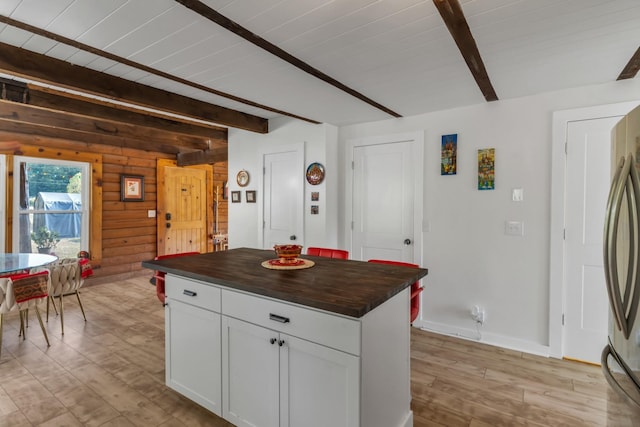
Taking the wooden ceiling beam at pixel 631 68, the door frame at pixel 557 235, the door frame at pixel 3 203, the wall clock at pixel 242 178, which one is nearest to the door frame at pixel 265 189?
the wall clock at pixel 242 178

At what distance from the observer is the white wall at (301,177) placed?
3.71 m

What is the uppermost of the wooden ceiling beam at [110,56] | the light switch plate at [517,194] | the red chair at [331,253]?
the wooden ceiling beam at [110,56]

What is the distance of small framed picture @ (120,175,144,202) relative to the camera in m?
5.39

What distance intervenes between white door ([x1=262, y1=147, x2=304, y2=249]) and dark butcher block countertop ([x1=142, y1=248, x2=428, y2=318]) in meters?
1.52

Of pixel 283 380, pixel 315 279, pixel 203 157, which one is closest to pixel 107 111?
pixel 203 157

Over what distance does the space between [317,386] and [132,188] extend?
536 cm

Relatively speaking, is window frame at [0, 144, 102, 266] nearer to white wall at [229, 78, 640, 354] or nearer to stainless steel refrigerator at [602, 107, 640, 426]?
white wall at [229, 78, 640, 354]

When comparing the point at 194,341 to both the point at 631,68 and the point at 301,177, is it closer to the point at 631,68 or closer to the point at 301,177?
the point at 301,177

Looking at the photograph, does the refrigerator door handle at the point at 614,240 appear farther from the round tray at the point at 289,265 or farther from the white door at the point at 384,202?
the white door at the point at 384,202

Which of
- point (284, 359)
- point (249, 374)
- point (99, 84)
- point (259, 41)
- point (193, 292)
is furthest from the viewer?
point (99, 84)

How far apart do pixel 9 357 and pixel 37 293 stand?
0.56 m

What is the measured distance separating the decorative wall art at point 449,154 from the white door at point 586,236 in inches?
34.8

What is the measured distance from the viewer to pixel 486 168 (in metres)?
2.99

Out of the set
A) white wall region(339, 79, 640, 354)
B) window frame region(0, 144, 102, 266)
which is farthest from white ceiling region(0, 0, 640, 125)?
window frame region(0, 144, 102, 266)
